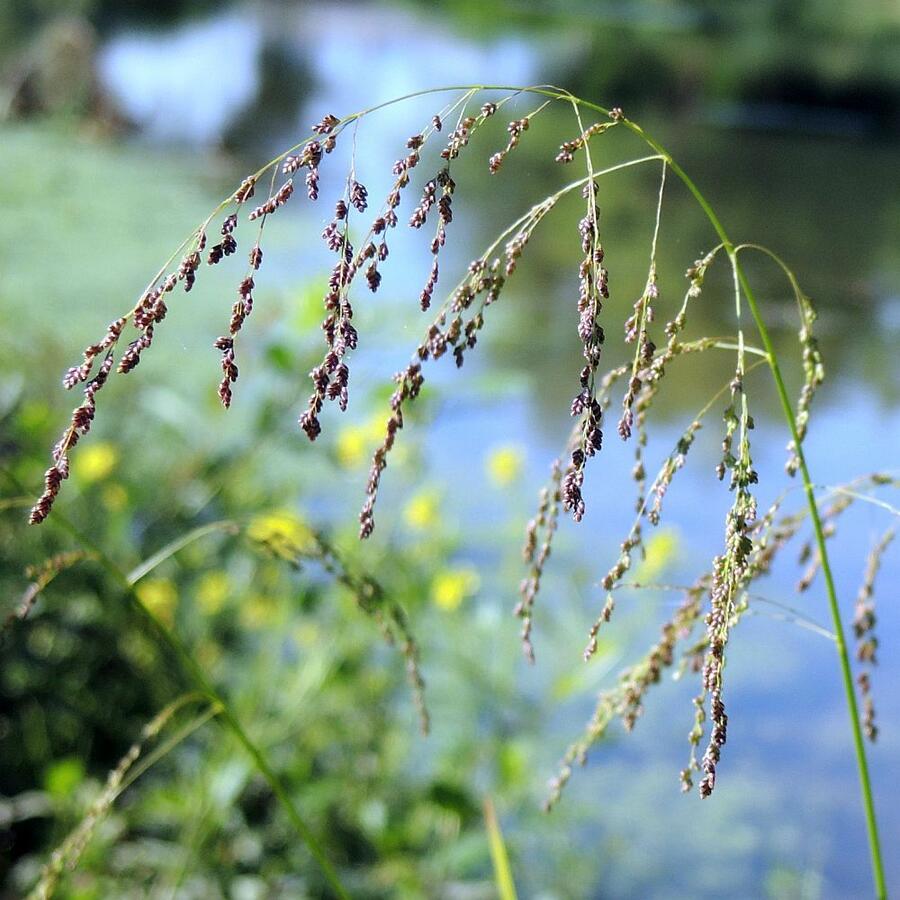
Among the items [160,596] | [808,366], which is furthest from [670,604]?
[160,596]

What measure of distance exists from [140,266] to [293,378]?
3.35 metres

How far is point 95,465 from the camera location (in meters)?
1.95

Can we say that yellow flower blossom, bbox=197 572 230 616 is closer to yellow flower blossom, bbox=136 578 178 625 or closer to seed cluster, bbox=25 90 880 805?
yellow flower blossom, bbox=136 578 178 625

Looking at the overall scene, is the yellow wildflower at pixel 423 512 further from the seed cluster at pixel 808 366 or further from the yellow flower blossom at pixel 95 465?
the seed cluster at pixel 808 366

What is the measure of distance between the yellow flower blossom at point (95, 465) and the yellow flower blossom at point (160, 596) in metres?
0.18

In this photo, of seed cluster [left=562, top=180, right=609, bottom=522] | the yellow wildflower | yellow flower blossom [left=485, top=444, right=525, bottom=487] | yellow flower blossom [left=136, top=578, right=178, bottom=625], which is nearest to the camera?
seed cluster [left=562, top=180, right=609, bottom=522]

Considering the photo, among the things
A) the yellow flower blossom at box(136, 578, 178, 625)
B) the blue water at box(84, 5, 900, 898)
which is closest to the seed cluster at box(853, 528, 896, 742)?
the blue water at box(84, 5, 900, 898)

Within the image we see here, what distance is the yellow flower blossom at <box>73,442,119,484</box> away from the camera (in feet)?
6.36

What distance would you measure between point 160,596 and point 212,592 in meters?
0.09

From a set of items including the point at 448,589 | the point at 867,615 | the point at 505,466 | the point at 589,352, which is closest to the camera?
the point at 589,352

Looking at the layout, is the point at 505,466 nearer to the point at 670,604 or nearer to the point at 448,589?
the point at 448,589

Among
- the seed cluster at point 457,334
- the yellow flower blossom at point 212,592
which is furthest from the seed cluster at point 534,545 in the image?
the yellow flower blossom at point 212,592

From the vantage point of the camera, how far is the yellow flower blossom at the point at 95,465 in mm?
1938

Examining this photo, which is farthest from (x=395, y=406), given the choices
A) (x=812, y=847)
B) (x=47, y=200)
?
(x=47, y=200)
